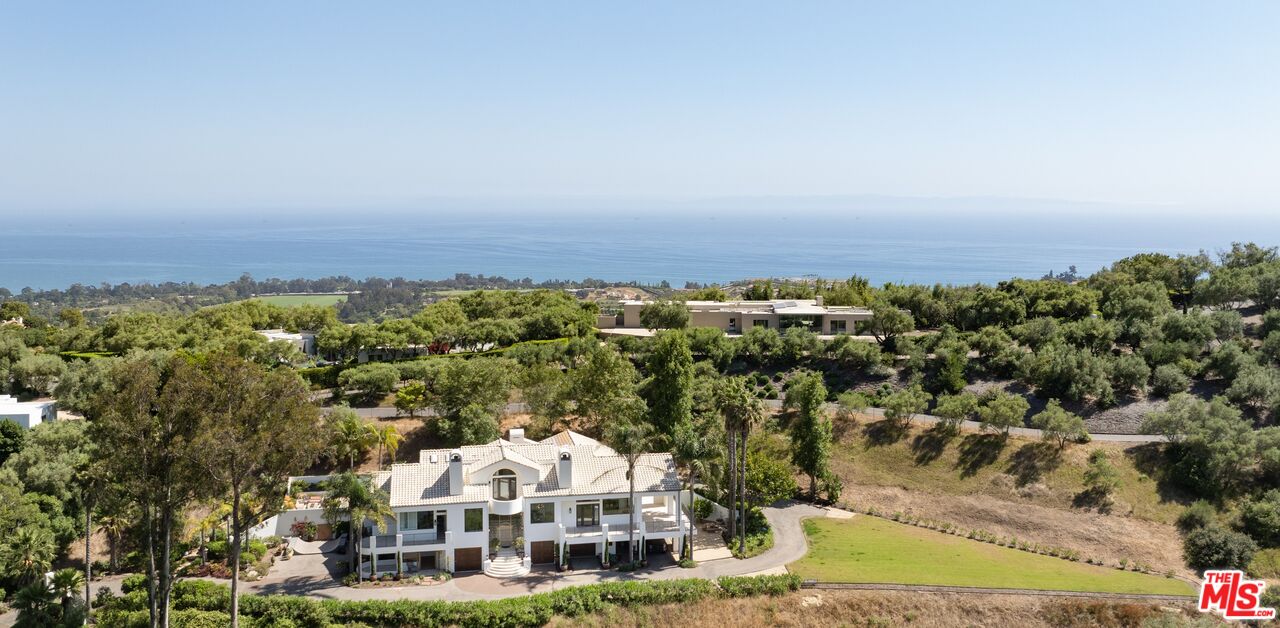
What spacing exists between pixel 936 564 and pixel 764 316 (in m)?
40.8

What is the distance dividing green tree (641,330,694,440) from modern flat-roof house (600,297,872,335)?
26685 mm

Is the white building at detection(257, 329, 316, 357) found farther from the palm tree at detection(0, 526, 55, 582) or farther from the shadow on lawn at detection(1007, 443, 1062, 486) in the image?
the shadow on lawn at detection(1007, 443, 1062, 486)

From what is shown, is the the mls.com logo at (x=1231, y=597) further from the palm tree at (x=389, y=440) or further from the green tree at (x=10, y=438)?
the green tree at (x=10, y=438)

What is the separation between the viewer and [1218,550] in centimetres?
3988

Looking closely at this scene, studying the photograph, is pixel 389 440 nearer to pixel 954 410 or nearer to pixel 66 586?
pixel 66 586

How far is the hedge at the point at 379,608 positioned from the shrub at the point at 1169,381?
41.1 m

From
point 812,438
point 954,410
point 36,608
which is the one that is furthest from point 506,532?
point 954,410

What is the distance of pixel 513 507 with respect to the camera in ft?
124

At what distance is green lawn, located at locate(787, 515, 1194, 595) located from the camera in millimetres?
36188

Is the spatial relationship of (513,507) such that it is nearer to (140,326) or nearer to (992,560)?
(992,560)

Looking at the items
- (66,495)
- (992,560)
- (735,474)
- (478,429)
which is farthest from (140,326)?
(992,560)

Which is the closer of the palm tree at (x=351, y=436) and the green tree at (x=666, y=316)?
the palm tree at (x=351, y=436)

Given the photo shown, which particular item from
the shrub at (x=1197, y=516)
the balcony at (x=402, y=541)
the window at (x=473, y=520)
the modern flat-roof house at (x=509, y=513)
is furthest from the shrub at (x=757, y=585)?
the shrub at (x=1197, y=516)

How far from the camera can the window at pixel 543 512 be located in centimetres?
3781
